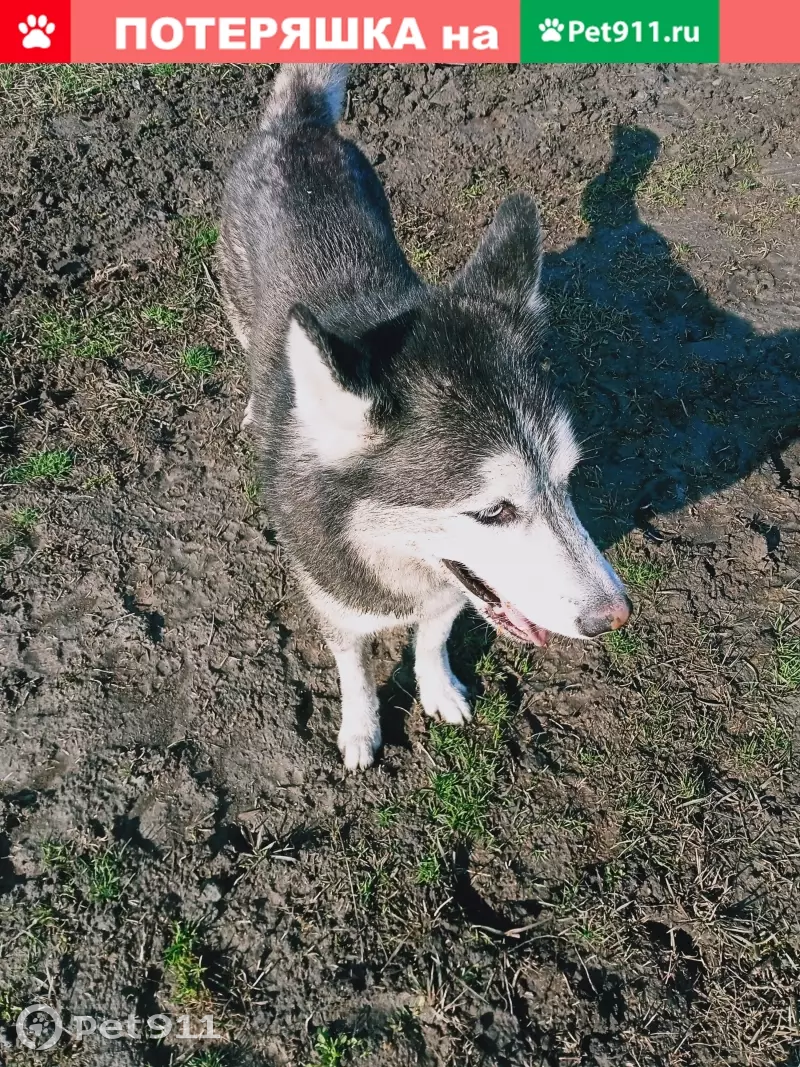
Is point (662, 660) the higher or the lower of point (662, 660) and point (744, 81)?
the lower

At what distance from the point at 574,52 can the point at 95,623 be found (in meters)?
6.23

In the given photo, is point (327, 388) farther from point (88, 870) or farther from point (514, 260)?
point (88, 870)

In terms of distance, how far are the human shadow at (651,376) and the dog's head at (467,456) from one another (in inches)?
63.1

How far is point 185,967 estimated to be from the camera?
103 inches

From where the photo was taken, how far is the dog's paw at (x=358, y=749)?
10.2 feet

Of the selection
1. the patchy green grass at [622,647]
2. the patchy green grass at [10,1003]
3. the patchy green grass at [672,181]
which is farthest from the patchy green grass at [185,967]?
the patchy green grass at [672,181]

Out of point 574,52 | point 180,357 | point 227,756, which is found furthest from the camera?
point 574,52

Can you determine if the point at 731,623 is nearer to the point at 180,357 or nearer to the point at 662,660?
the point at 662,660

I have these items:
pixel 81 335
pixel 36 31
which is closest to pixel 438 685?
pixel 81 335

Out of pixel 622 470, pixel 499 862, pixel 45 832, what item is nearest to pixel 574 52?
pixel 622 470

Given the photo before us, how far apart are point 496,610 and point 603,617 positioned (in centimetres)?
42

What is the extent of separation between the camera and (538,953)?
108 inches

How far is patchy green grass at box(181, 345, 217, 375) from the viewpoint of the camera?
4.46 m

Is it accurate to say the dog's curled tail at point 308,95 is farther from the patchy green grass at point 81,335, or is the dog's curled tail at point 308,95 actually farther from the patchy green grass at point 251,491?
the patchy green grass at point 251,491
